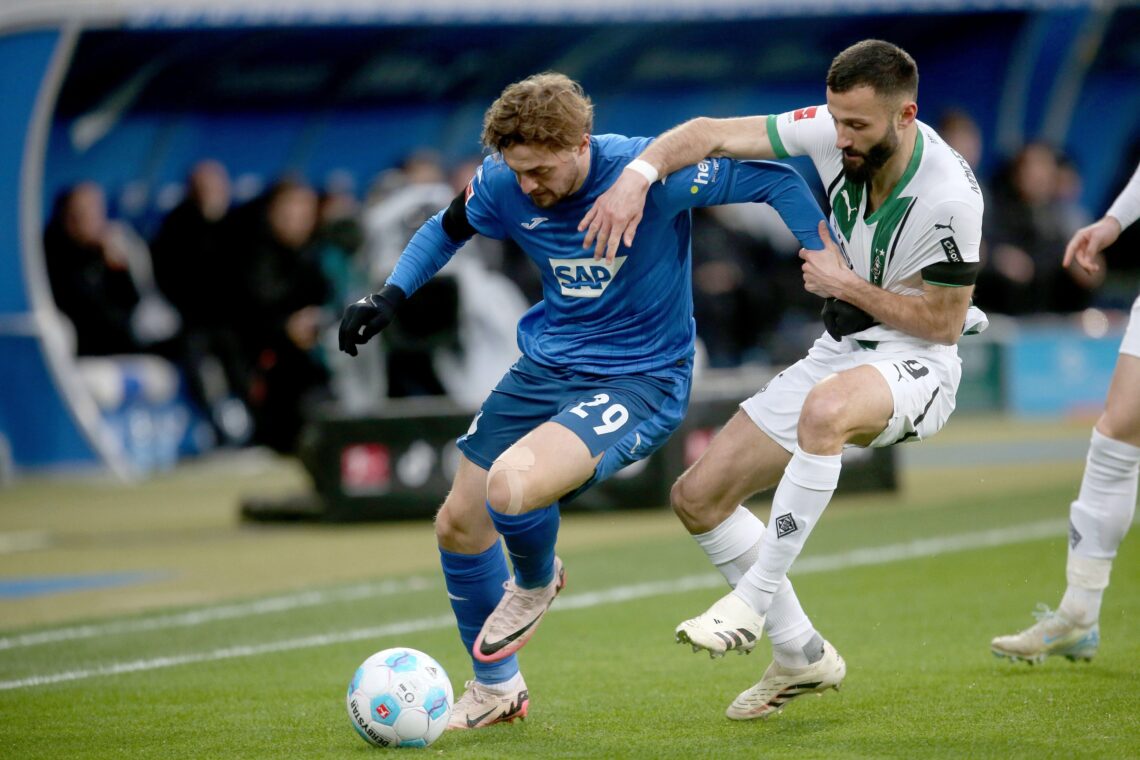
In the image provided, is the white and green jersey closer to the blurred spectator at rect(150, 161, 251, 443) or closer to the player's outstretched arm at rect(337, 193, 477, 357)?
the player's outstretched arm at rect(337, 193, 477, 357)

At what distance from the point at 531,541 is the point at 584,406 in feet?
1.54

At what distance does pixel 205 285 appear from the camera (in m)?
15.0

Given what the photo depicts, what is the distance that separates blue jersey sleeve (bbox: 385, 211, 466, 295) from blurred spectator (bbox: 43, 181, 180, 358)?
9.09 m

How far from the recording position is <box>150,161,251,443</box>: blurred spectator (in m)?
14.8

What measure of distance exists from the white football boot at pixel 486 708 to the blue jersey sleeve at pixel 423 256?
55.4 inches

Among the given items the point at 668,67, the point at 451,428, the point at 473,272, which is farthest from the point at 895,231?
the point at 668,67

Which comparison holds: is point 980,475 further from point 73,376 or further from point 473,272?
point 73,376

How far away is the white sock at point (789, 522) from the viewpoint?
5277 mm

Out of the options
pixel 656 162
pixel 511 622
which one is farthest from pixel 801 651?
pixel 656 162

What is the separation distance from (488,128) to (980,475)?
8.36 meters

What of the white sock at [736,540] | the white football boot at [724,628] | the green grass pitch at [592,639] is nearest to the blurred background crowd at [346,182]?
the green grass pitch at [592,639]

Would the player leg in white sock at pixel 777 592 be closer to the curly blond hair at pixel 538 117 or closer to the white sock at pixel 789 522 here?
the white sock at pixel 789 522

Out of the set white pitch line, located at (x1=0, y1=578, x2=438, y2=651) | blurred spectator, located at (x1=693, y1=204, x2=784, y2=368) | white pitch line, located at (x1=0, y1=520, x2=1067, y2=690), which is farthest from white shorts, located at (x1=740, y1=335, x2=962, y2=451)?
blurred spectator, located at (x1=693, y1=204, x2=784, y2=368)

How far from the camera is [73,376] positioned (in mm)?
14203
